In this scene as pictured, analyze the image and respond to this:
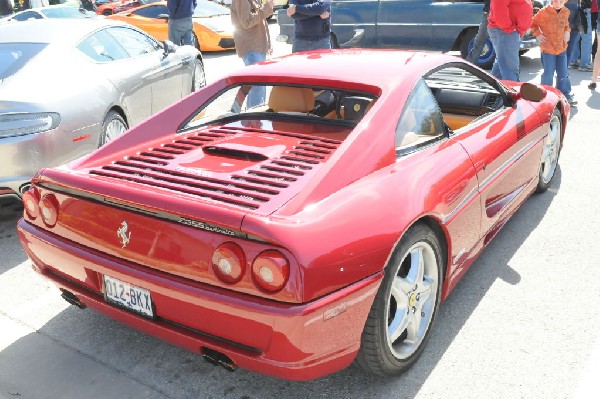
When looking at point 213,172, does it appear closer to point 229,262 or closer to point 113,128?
point 229,262

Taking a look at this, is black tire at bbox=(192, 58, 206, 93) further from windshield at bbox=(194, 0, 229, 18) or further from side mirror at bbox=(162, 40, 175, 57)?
windshield at bbox=(194, 0, 229, 18)

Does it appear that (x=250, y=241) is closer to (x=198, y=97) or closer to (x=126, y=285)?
(x=126, y=285)

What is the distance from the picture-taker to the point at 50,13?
41.7ft

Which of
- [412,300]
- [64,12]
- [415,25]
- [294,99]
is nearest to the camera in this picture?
[412,300]

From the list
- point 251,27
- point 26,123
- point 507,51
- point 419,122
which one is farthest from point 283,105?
point 507,51

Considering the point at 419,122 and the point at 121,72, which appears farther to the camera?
the point at 121,72

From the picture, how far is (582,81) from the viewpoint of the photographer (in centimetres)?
919

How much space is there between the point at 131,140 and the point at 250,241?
1.31 m

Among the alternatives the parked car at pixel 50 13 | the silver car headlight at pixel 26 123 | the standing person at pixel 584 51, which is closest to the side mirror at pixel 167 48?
the silver car headlight at pixel 26 123

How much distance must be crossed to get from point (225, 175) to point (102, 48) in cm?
373

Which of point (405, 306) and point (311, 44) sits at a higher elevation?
A: point (311, 44)

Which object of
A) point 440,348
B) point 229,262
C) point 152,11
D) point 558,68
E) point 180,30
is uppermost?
point 152,11

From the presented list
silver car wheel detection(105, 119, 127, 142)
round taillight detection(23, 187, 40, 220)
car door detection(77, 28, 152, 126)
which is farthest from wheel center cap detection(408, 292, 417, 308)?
car door detection(77, 28, 152, 126)

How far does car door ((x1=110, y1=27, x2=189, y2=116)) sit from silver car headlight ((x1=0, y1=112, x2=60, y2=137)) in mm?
1487
